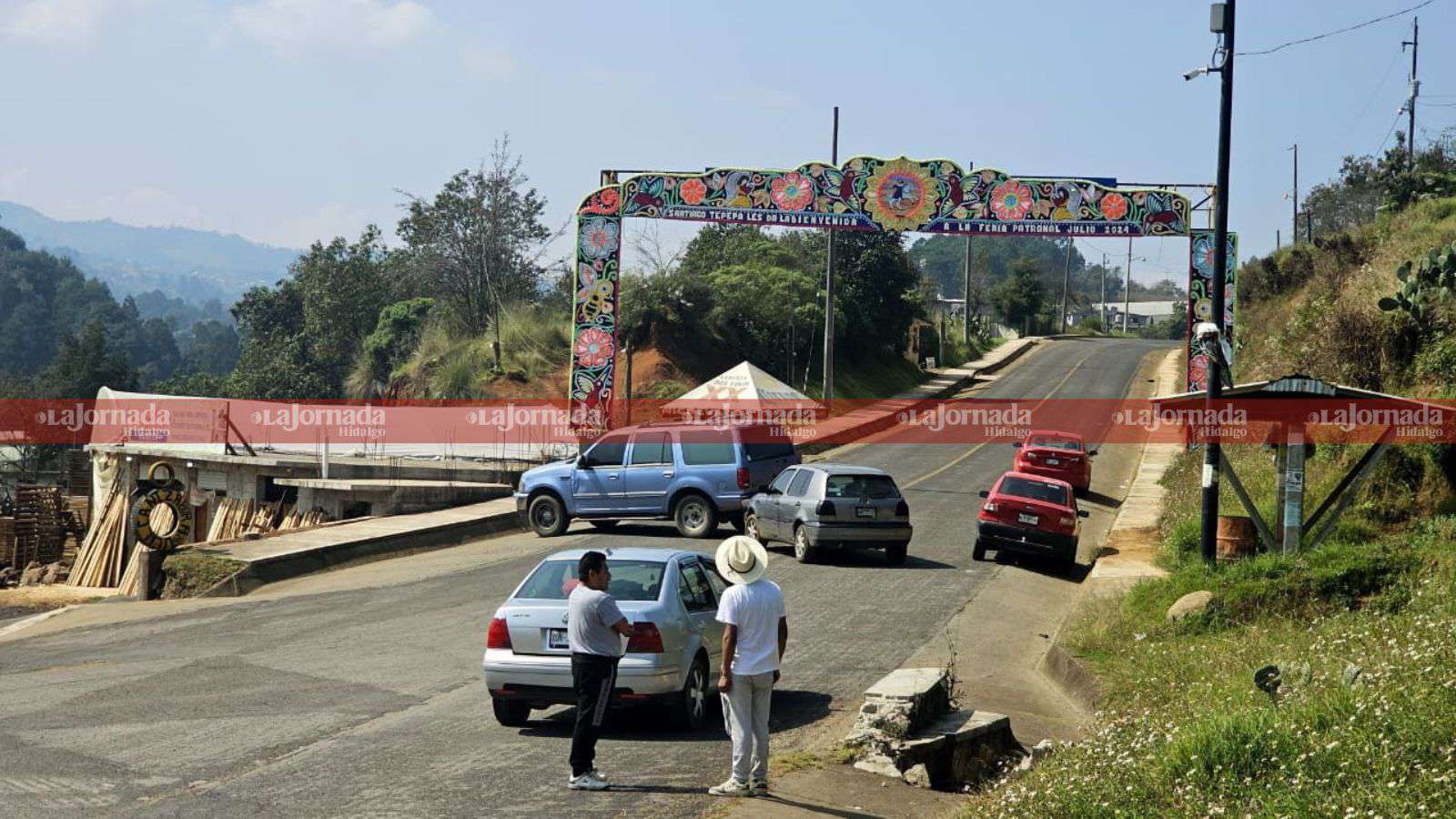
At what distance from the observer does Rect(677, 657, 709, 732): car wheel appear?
11375 millimetres

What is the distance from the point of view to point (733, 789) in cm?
915

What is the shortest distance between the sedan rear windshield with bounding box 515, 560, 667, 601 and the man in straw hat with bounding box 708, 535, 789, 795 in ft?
7.36

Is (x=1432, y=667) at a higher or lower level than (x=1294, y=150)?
lower

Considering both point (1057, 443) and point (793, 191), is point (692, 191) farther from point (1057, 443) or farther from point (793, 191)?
point (1057, 443)

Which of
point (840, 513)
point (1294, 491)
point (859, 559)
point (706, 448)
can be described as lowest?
point (859, 559)

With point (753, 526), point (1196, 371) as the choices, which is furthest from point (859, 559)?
point (1196, 371)

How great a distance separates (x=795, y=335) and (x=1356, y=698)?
51.3m

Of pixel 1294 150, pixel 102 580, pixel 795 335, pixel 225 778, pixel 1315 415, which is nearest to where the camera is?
pixel 225 778

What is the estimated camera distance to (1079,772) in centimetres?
827

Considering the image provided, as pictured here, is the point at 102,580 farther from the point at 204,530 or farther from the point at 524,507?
the point at 524,507

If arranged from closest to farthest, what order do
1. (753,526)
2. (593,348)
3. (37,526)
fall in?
(753,526) → (593,348) → (37,526)

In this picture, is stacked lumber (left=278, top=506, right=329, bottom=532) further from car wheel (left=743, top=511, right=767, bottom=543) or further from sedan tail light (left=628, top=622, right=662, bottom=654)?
sedan tail light (left=628, top=622, right=662, bottom=654)

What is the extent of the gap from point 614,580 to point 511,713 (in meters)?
1.40

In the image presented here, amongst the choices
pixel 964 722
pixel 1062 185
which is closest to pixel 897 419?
pixel 1062 185
